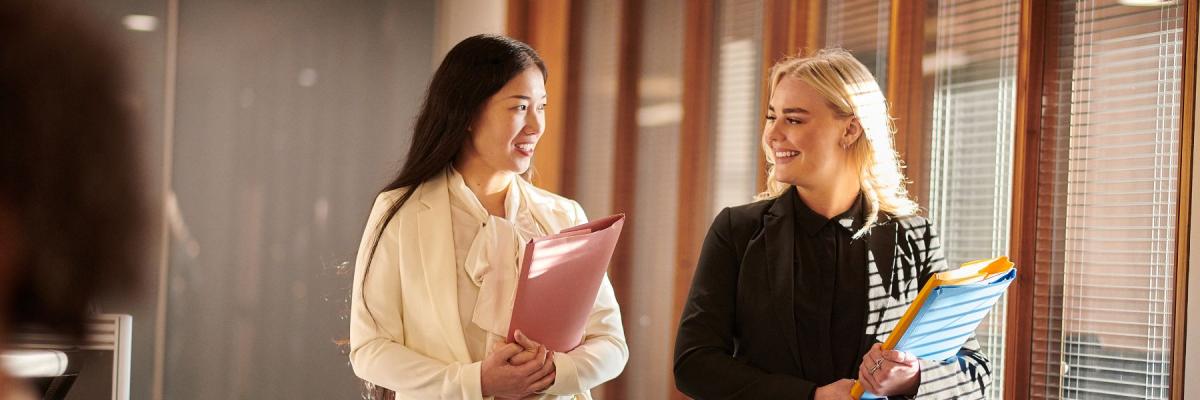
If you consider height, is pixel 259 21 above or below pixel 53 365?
above

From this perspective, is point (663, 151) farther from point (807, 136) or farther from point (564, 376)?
point (564, 376)

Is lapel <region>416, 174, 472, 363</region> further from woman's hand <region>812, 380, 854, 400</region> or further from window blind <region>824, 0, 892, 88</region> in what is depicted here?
window blind <region>824, 0, 892, 88</region>

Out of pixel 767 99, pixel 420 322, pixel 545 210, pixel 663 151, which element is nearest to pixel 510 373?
pixel 420 322

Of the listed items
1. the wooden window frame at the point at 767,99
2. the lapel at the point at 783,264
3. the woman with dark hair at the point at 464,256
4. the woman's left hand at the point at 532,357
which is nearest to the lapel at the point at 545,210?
the woman with dark hair at the point at 464,256

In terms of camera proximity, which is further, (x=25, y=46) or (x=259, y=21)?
(x=259, y=21)

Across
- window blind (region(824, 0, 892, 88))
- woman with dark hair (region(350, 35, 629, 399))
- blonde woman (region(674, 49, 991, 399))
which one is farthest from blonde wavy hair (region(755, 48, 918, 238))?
window blind (region(824, 0, 892, 88))

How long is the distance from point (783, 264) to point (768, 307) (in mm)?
87

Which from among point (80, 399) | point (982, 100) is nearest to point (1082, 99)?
point (982, 100)

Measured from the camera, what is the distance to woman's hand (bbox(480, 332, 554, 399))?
1850 mm

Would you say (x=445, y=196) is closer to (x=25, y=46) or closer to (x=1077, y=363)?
(x=1077, y=363)

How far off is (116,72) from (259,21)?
4.75 meters

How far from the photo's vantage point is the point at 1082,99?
2305mm

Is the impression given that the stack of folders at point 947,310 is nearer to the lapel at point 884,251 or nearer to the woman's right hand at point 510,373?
the lapel at point 884,251

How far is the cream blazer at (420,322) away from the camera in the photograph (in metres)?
1.89
